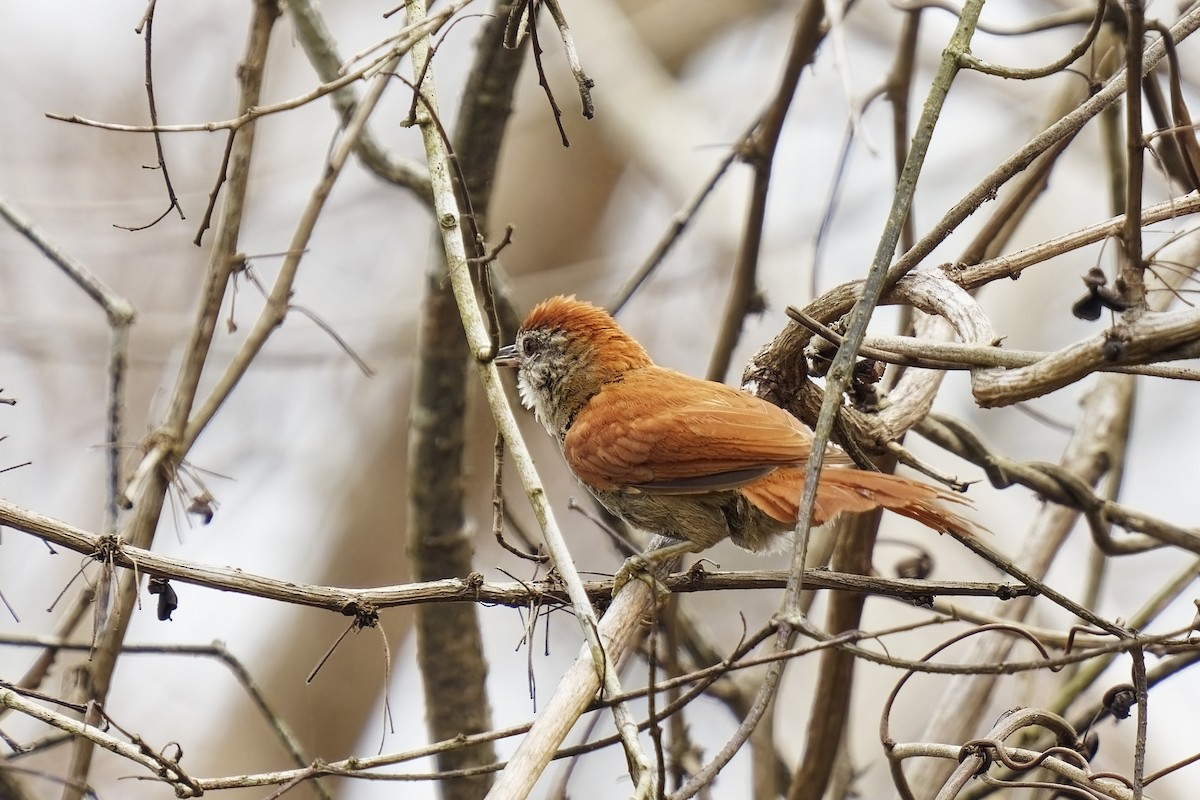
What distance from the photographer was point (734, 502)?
3.03 metres

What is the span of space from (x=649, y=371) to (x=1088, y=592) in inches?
61.1

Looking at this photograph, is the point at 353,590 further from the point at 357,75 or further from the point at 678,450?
the point at 678,450

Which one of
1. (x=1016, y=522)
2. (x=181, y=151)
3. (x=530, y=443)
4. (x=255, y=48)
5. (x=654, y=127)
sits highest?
(x=181, y=151)

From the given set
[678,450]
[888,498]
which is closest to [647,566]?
[888,498]

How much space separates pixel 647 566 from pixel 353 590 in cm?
64

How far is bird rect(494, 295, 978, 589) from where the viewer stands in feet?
8.09

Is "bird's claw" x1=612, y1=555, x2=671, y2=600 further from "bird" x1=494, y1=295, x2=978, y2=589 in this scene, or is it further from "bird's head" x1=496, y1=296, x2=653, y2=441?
"bird's head" x1=496, y1=296, x2=653, y2=441

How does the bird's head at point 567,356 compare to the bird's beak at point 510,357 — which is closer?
the bird's head at point 567,356

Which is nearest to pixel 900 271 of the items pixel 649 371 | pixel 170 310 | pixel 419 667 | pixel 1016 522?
pixel 649 371

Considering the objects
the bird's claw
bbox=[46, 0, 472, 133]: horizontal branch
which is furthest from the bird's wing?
bbox=[46, 0, 472, 133]: horizontal branch

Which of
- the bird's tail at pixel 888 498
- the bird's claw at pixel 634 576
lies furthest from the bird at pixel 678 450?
the bird's claw at pixel 634 576

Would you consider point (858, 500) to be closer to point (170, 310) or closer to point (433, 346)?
point (433, 346)

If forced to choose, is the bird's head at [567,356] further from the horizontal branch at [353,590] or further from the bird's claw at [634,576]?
the horizontal branch at [353,590]

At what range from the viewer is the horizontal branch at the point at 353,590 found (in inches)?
74.7
